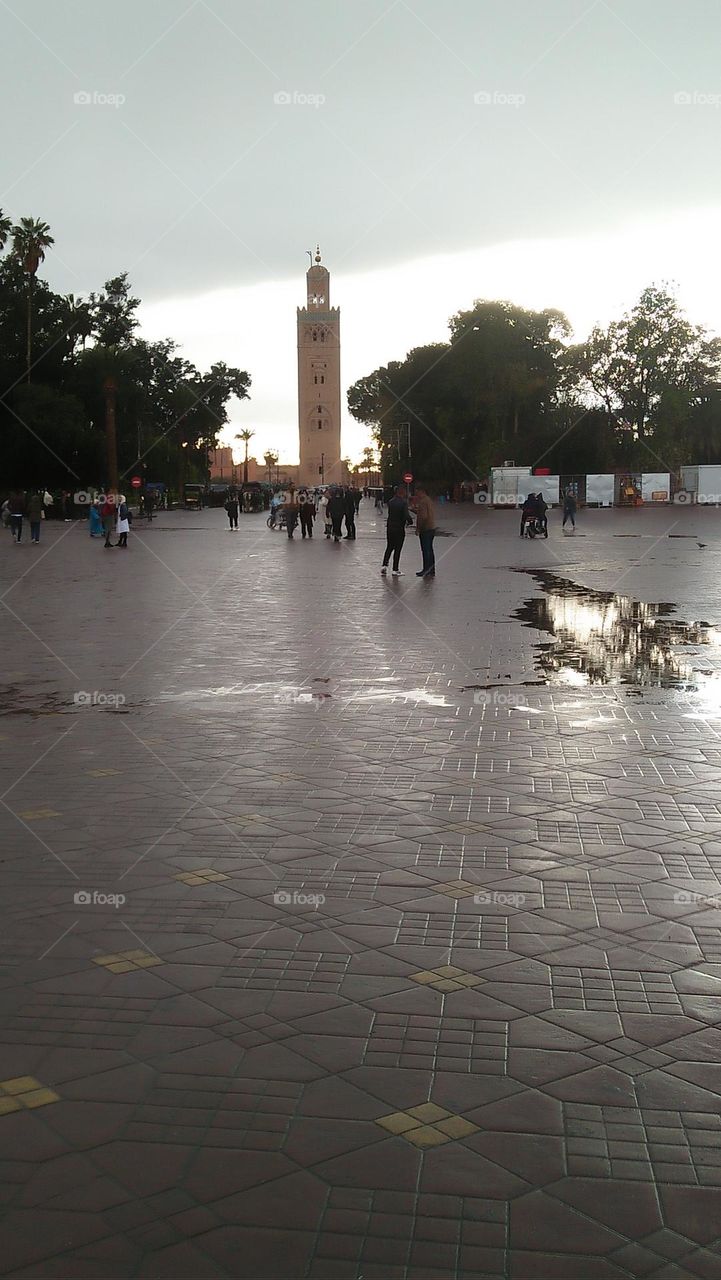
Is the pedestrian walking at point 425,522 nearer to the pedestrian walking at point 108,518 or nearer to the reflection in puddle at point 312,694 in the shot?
the reflection in puddle at point 312,694

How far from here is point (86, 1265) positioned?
270cm

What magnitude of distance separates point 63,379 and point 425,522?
167 ft

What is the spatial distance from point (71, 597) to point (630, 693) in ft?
35.6

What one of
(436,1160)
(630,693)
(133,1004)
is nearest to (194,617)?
(630,693)

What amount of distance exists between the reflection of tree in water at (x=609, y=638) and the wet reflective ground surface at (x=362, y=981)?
0.65 metres

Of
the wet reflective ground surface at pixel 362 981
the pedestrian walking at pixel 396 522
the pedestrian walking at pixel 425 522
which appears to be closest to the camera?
the wet reflective ground surface at pixel 362 981

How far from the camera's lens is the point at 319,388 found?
17962cm

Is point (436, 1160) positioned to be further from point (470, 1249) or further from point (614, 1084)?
point (614, 1084)

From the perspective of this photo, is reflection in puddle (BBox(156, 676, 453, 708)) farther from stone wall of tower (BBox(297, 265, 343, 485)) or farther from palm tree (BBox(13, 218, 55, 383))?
stone wall of tower (BBox(297, 265, 343, 485))

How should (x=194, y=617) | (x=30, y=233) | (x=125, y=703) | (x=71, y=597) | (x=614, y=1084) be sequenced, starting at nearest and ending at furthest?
(x=614, y=1084), (x=125, y=703), (x=194, y=617), (x=71, y=597), (x=30, y=233)

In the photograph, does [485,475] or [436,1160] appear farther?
[485,475]

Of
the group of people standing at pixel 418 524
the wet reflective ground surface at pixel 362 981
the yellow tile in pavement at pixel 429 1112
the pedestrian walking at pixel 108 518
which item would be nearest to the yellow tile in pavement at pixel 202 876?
the wet reflective ground surface at pixel 362 981

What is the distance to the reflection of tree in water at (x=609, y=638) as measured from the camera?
10.9 m

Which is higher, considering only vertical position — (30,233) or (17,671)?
(30,233)
